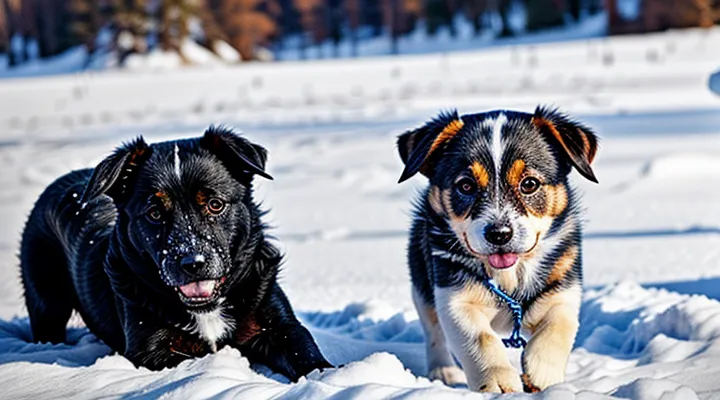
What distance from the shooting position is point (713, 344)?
372 cm

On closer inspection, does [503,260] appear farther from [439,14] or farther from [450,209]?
[439,14]

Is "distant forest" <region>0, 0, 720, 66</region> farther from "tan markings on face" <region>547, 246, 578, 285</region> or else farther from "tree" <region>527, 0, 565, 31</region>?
"tan markings on face" <region>547, 246, 578, 285</region>

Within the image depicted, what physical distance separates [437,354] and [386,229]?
4461 millimetres

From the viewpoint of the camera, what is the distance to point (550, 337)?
335 cm

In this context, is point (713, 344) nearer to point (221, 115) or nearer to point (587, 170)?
point (587, 170)

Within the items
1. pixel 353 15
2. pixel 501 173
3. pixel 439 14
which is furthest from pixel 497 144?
pixel 353 15

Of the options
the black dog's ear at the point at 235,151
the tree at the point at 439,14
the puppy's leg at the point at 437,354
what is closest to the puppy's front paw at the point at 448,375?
the puppy's leg at the point at 437,354

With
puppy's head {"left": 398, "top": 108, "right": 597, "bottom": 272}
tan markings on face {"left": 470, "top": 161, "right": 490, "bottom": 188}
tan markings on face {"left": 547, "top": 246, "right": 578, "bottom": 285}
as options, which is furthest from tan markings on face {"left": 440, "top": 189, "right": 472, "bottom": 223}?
tan markings on face {"left": 547, "top": 246, "right": 578, "bottom": 285}

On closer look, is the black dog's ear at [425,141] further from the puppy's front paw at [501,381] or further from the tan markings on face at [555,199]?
the puppy's front paw at [501,381]

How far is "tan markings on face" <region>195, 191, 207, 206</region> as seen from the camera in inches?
136

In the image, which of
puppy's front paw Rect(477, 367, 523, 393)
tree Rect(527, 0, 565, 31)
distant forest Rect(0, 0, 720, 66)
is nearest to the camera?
puppy's front paw Rect(477, 367, 523, 393)

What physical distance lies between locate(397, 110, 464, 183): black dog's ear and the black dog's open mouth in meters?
0.83

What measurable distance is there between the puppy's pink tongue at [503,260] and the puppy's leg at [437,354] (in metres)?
0.67

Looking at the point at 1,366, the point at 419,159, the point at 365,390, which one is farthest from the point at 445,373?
the point at 1,366
